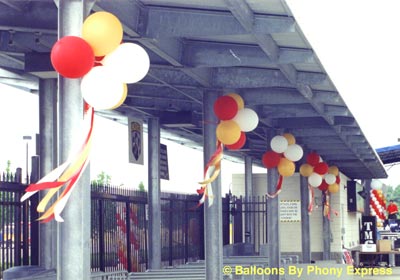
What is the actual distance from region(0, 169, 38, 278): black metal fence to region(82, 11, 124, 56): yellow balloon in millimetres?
5880

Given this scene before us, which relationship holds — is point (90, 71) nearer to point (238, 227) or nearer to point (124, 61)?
point (124, 61)

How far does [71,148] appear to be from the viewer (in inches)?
246

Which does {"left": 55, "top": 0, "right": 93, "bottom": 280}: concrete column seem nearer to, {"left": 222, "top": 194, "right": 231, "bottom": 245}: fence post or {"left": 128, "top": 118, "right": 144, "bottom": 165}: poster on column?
{"left": 128, "top": 118, "right": 144, "bottom": 165}: poster on column

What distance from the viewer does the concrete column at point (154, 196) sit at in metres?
16.6

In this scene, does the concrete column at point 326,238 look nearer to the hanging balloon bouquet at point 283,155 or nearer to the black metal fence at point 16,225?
the hanging balloon bouquet at point 283,155

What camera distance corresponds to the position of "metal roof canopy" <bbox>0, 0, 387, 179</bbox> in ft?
29.8

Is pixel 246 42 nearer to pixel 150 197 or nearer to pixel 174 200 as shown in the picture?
pixel 150 197

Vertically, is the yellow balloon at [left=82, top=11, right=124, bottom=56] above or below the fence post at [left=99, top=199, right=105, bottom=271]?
above

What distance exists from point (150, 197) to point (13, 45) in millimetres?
6839

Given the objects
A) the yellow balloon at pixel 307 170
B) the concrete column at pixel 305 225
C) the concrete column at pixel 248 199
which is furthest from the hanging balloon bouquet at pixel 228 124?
the concrete column at pixel 248 199

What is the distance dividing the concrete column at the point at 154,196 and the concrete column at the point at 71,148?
10316 mm

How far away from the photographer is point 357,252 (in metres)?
30.8

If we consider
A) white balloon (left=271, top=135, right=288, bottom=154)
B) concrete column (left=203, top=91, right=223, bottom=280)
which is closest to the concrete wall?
white balloon (left=271, top=135, right=288, bottom=154)

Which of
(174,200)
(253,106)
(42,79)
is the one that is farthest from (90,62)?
(174,200)
